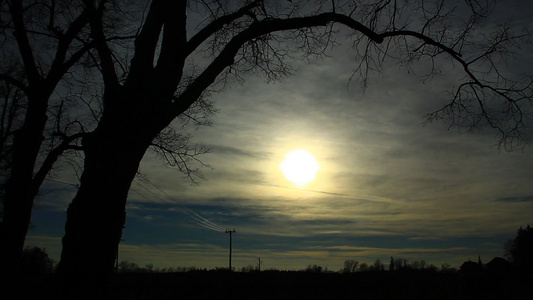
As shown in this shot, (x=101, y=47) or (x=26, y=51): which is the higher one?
(x=26, y=51)

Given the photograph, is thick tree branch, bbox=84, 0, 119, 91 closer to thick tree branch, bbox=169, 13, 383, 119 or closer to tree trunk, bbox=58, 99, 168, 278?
tree trunk, bbox=58, 99, 168, 278

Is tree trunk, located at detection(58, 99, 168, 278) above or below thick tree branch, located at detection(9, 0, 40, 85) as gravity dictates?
below

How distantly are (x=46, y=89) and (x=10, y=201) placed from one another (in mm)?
2847

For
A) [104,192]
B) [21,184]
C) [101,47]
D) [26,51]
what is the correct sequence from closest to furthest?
[104,192], [101,47], [26,51], [21,184]

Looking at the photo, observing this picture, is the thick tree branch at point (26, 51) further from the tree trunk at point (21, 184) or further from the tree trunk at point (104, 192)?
the tree trunk at point (104, 192)

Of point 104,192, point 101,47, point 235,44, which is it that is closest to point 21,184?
point 101,47

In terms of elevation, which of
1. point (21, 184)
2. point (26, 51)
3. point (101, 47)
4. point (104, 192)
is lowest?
point (104, 192)

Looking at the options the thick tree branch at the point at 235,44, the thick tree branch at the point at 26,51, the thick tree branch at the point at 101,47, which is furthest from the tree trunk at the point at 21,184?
the thick tree branch at the point at 235,44

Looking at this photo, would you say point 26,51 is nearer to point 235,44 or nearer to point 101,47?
point 101,47

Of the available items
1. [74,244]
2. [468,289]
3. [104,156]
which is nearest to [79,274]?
[74,244]

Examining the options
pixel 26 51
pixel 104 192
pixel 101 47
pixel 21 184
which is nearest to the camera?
pixel 104 192

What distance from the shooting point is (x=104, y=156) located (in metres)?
3.89

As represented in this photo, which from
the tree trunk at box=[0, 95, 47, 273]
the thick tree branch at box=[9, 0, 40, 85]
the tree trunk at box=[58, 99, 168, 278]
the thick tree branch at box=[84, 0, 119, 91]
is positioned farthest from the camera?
the tree trunk at box=[0, 95, 47, 273]

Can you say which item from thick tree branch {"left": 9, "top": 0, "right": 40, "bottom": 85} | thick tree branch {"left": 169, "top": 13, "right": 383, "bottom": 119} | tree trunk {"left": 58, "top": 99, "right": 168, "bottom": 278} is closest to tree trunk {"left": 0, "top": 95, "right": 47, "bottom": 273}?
thick tree branch {"left": 9, "top": 0, "right": 40, "bottom": 85}
